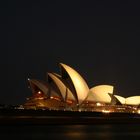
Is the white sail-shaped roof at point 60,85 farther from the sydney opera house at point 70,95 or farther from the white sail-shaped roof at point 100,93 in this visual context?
the white sail-shaped roof at point 100,93

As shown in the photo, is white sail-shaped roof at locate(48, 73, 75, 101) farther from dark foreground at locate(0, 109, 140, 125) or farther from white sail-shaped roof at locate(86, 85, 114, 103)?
→ dark foreground at locate(0, 109, 140, 125)

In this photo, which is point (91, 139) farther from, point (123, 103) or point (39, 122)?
point (123, 103)

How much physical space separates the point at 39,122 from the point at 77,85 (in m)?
50.7

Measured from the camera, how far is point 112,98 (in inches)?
5384

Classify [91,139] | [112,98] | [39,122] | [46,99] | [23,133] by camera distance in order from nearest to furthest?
[91,139]
[23,133]
[39,122]
[46,99]
[112,98]

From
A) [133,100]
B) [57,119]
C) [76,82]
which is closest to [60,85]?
[76,82]

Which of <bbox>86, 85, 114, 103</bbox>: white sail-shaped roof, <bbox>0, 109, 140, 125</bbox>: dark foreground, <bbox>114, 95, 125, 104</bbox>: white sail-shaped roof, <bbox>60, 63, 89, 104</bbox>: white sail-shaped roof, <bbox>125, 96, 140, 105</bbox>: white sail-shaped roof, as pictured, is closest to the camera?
<bbox>0, 109, 140, 125</bbox>: dark foreground

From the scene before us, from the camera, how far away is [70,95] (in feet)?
405

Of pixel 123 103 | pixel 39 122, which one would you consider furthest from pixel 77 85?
pixel 39 122

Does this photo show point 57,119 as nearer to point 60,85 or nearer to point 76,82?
→ point 76,82

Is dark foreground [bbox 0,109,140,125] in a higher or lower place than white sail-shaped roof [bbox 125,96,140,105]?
lower

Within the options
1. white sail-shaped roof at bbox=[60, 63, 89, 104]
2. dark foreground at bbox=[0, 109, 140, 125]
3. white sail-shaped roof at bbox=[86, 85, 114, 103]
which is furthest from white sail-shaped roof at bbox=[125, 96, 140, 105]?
dark foreground at bbox=[0, 109, 140, 125]

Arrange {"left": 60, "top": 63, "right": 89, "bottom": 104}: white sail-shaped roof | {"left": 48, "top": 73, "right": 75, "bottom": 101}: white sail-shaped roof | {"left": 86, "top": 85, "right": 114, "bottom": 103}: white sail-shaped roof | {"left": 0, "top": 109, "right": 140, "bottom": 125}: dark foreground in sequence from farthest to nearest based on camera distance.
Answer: {"left": 86, "top": 85, "right": 114, "bottom": 103}: white sail-shaped roof
{"left": 48, "top": 73, "right": 75, "bottom": 101}: white sail-shaped roof
{"left": 60, "top": 63, "right": 89, "bottom": 104}: white sail-shaped roof
{"left": 0, "top": 109, "right": 140, "bottom": 125}: dark foreground

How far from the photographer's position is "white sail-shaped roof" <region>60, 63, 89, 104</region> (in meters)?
116
